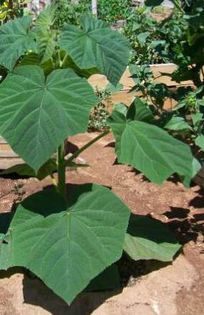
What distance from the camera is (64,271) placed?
2549 millimetres

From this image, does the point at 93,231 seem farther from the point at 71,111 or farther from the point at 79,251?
the point at 71,111

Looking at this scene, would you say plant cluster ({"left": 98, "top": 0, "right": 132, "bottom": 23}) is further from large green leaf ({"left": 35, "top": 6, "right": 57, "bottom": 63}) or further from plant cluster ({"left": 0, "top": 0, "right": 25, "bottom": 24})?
large green leaf ({"left": 35, "top": 6, "right": 57, "bottom": 63})

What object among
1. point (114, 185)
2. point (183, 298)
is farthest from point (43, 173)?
point (114, 185)

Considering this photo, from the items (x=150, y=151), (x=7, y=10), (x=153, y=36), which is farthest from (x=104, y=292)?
(x=7, y=10)

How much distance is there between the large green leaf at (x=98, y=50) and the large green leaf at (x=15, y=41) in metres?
0.20

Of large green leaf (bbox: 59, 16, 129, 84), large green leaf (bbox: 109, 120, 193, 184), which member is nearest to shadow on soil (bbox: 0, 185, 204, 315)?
large green leaf (bbox: 109, 120, 193, 184)

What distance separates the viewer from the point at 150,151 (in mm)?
2639

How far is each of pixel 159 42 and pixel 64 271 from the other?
1914 mm

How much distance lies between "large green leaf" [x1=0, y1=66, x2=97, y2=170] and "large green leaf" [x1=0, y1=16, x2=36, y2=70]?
116 millimetres

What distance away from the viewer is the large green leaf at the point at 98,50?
2.59m

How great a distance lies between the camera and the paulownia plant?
2.46 m

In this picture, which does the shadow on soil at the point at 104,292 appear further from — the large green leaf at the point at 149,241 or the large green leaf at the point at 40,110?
the large green leaf at the point at 40,110

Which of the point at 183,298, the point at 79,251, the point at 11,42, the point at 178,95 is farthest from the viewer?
the point at 178,95

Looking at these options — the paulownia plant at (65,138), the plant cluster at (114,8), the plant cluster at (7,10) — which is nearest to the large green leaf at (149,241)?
the paulownia plant at (65,138)
